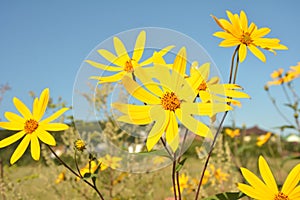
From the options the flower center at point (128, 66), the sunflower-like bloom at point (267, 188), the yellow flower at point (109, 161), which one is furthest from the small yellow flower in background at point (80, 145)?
the sunflower-like bloom at point (267, 188)

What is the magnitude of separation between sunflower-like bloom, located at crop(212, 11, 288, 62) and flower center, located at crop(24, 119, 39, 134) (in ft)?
1.13

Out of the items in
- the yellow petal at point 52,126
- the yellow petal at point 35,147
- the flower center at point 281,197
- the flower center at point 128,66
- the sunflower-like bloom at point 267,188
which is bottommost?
the flower center at point 281,197

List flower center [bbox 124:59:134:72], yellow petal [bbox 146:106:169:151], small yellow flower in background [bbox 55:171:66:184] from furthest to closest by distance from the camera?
small yellow flower in background [bbox 55:171:66:184]
flower center [bbox 124:59:134:72]
yellow petal [bbox 146:106:169:151]

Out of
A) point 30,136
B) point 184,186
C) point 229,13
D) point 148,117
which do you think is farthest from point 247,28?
point 184,186

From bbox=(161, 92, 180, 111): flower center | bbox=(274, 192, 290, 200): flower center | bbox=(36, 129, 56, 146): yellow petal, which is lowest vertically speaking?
bbox=(274, 192, 290, 200): flower center

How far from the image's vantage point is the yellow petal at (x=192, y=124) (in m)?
0.47

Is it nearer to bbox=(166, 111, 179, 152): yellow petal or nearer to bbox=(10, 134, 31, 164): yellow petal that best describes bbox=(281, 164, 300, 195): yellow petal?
bbox=(166, 111, 179, 152): yellow petal

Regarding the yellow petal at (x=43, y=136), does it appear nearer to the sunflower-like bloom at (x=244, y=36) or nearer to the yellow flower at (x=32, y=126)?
the yellow flower at (x=32, y=126)

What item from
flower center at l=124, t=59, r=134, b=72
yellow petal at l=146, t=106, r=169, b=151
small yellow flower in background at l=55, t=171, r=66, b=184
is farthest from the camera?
small yellow flower in background at l=55, t=171, r=66, b=184

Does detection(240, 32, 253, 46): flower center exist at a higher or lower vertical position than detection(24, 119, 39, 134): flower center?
higher

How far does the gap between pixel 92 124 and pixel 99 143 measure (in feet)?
0.63

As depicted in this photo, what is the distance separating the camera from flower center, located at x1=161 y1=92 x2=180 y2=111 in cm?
49

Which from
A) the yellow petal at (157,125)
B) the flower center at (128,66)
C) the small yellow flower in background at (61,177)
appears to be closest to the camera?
the yellow petal at (157,125)

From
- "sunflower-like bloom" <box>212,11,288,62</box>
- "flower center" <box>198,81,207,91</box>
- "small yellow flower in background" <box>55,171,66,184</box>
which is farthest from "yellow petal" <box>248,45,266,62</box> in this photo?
"small yellow flower in background" <box>55,171,66,184</box>
